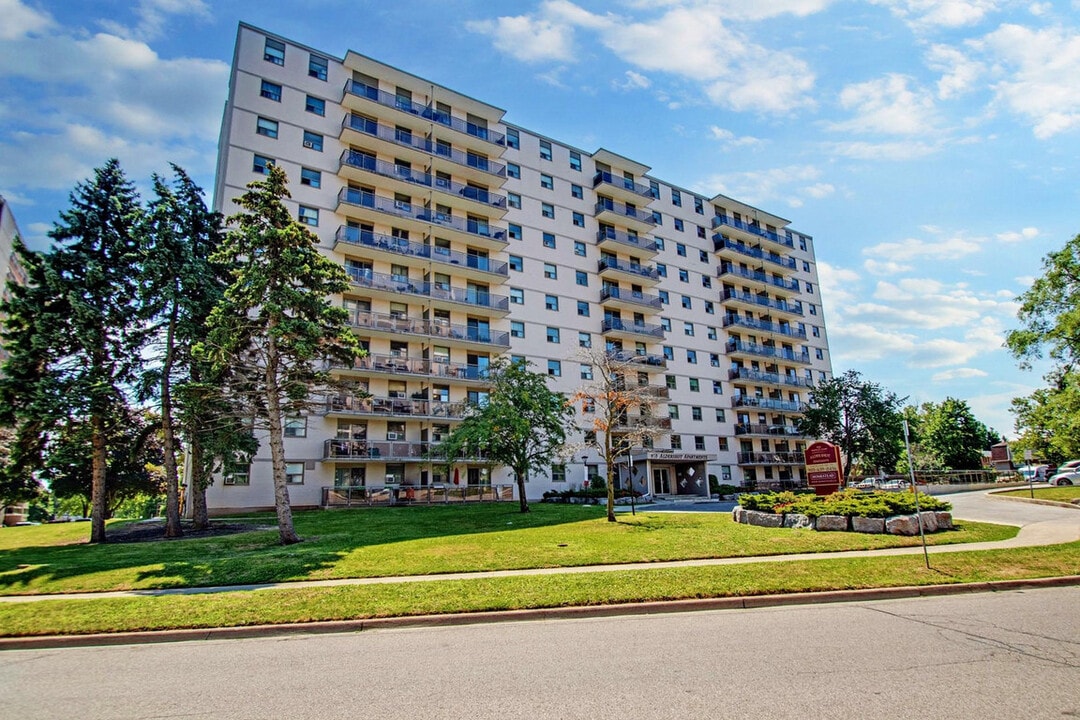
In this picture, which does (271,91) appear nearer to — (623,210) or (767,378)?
(623,210)

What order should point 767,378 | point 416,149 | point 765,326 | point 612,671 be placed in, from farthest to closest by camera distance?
point 765,326
point 767,378
point 416,149
point 612,671

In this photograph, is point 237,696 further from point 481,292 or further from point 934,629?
point 481,292

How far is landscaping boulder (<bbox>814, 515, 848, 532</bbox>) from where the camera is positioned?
16.9 meters

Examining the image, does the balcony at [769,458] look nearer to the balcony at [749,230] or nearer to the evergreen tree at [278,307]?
the balcony at [749,230]

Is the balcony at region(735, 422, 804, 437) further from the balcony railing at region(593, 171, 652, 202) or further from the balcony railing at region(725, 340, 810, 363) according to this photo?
the balcony railing at region(593, 171, 652, 202)

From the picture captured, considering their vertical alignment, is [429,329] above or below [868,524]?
above

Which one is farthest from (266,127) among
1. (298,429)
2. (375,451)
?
(375,451)

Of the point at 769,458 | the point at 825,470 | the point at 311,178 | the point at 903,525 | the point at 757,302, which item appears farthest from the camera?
the point at 757,302

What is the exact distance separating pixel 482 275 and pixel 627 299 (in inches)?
537

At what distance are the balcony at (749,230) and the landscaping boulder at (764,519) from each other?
4444 centimetres

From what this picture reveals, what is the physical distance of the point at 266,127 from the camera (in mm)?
35625

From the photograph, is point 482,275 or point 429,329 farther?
point 482,275

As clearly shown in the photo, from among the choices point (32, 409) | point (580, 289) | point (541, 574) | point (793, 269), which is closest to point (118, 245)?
point (32, 409)

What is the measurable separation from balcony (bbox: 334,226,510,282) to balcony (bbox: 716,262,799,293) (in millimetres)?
26274
